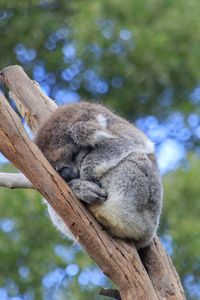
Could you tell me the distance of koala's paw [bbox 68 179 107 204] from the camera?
4.28 meters

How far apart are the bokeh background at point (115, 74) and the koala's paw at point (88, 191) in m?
4.51

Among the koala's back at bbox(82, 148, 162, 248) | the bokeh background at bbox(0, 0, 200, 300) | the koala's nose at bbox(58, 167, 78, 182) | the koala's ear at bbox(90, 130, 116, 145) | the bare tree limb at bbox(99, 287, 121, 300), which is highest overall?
the koala's ear at bbox(90, 130, 116, 145)

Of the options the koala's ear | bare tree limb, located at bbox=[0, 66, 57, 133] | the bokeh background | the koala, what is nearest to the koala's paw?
the koala

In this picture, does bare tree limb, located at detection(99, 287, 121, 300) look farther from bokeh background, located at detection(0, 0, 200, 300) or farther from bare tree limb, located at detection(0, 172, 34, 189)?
bokeh background, located at detection(0, 0, 200, 300)

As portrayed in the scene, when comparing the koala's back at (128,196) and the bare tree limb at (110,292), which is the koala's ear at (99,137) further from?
the bare tree limb at (110,292)

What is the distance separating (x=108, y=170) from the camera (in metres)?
4.45

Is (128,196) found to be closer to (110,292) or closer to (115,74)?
(110,292)

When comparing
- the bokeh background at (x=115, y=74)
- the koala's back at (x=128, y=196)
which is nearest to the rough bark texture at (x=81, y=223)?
the koala's back at (x=128, y=196)

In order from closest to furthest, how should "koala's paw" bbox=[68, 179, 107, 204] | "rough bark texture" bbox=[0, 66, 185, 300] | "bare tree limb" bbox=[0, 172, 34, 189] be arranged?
"rough bark texture" bbox=[0, 66, 185, 300] → "koala's paw" bbox=[68, 179, 107, 204] → "bare tree limb" bbox=[0, 172, 34, 189]

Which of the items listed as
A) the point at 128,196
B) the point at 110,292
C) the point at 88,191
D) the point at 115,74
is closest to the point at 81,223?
the point at 88,191

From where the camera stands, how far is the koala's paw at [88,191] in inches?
169

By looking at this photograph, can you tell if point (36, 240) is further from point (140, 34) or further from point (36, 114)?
point (140, 34)

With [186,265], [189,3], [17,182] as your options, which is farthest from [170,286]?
[189,3]

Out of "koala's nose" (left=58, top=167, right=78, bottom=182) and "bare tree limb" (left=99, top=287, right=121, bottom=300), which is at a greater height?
"koala's nose" (left=58, top=167, right=78, bottom=182)
